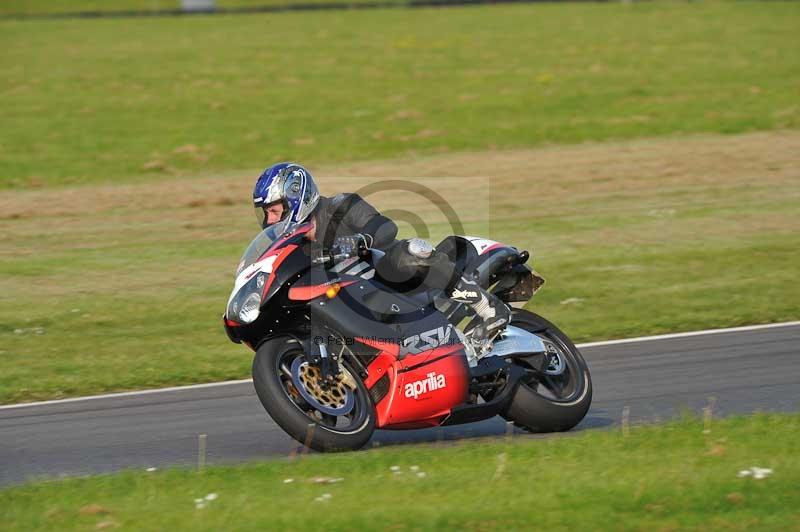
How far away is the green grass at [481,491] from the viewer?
5875mm

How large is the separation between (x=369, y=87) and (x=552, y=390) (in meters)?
22.0

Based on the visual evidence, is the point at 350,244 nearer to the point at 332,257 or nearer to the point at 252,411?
the point at 332,257

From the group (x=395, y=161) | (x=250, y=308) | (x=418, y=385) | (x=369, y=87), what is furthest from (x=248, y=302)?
→ (x=369, y=87)

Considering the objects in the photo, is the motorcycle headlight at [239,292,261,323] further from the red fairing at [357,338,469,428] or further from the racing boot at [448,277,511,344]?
the racing boot at [448,277,511,344]

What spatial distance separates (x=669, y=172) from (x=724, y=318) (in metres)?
8.52

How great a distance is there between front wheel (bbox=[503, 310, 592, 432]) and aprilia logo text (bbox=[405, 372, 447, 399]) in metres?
0.59

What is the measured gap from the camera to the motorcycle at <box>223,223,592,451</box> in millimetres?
6945

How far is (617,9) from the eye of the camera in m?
45.6

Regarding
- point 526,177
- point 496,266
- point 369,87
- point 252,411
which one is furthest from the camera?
point 369,87

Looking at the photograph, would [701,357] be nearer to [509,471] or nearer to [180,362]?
[509,471]

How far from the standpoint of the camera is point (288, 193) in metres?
7.08

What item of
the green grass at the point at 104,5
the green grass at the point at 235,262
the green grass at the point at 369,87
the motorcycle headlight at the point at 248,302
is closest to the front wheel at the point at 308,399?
the motorcycle headlight at the point at 248,302

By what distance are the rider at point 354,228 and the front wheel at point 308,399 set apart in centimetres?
72

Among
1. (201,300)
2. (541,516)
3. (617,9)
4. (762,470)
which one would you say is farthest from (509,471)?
(617,9)
